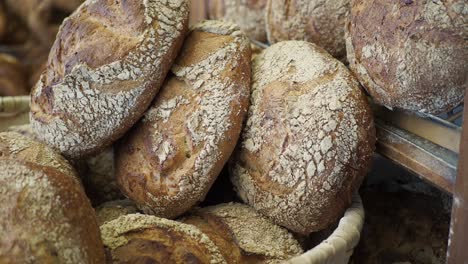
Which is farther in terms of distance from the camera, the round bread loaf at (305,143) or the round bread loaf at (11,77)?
the round bread loaf at (11,77)

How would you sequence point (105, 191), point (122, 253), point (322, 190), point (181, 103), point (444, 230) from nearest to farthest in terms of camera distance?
point (122, 253) → point (322, 190) → point (181, 103) → point (444, 230) → point (105, 191)

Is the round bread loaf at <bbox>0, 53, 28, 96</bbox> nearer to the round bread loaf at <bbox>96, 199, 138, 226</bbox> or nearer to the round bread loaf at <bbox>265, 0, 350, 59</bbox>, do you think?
the round bread loaf at <bbox>96, 199, 138, 226</bbox>

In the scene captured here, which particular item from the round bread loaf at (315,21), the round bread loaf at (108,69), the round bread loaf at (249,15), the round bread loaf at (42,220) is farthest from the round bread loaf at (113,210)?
the round bread loaf at (249,15)

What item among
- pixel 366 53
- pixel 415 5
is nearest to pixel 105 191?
pixel 366 53

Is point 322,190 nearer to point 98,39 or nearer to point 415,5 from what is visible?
point 415,5

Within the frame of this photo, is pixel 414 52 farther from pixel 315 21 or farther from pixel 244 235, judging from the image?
pixel 244 235

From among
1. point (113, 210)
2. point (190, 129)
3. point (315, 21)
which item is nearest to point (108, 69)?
point (190, 129)

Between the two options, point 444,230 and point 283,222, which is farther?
point 444,230

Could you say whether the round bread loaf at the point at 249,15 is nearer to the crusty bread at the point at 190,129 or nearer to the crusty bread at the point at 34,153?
the crusty bread at the point at 190,129
